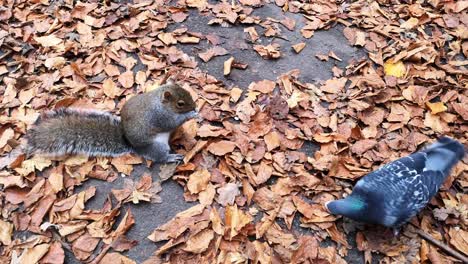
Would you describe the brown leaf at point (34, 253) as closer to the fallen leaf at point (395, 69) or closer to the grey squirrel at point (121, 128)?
the grey squirrel at point (121, 128)

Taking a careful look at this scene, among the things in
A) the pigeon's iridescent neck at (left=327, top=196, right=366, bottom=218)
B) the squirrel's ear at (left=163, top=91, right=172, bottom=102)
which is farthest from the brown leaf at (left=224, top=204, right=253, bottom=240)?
the squirrel's ear at (left=163, top=91, right=172, bottom=102)

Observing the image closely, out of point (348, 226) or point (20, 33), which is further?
point (20, 33)

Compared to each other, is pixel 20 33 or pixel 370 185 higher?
pixel 20 33

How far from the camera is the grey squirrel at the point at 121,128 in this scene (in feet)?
10.0

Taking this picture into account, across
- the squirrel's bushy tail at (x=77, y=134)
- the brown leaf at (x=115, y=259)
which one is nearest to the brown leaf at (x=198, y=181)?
the squirrel's bushy tail at (x=77, y=134)

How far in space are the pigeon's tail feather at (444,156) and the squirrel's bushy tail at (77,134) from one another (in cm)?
206

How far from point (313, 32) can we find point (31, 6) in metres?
2.75

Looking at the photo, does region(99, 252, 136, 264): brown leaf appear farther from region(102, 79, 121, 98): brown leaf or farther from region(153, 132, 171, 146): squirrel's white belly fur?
region(102, 79, 121, 98): brown leaf

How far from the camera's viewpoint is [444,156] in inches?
116

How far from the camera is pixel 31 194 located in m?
3.04

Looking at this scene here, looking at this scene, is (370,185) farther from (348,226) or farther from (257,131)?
(257,131)

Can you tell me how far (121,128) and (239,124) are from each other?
912 millimetres

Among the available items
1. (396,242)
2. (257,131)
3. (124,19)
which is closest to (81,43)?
(124,19)

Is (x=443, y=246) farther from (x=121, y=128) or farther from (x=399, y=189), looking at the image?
(x=121, y=128)
